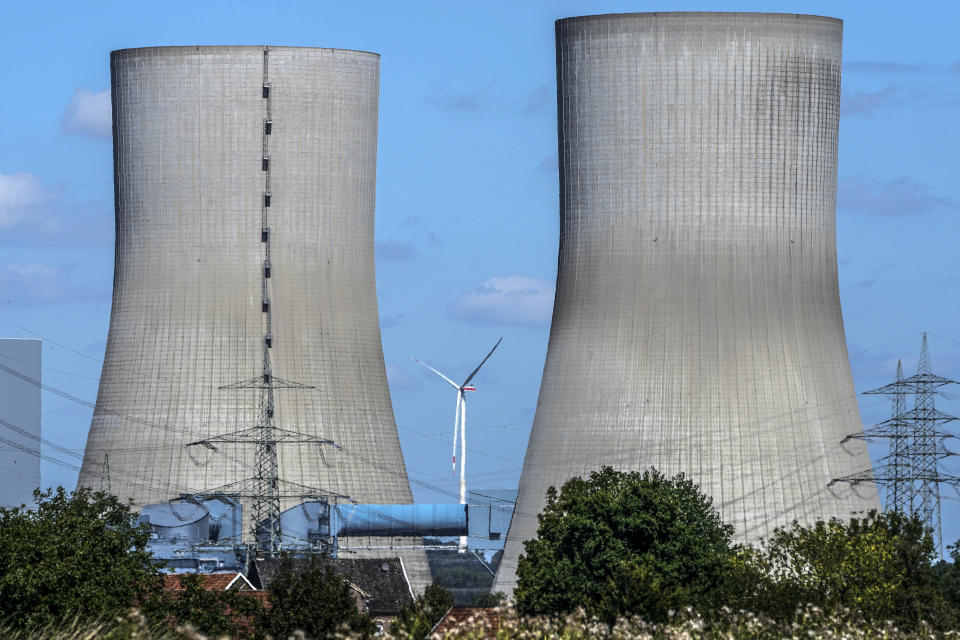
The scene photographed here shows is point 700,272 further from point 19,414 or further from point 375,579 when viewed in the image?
point 19,414

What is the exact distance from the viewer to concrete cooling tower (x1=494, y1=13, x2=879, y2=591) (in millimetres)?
36875

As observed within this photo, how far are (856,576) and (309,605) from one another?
7713mm

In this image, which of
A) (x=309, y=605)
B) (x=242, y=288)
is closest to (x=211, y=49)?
(x=242, y=288)

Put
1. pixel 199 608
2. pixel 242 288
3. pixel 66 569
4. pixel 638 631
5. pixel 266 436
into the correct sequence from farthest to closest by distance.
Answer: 1. pixel 242 288
2. pixel 266 436
3. pixel 199 608
4. pixel 66 569
5. pixel 638 631

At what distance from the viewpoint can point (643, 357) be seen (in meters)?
36.9

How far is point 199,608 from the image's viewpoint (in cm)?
2677

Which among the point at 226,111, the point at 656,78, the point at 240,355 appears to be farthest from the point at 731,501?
the point at 226,111

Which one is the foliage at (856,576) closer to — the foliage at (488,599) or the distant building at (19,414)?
the foliage at (488,599)

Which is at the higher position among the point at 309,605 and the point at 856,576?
the point at 856,576

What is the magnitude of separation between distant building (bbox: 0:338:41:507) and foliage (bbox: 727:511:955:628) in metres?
46.9

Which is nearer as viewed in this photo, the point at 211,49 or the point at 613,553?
the point at 613,553

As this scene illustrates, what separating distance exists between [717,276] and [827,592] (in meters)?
8.76

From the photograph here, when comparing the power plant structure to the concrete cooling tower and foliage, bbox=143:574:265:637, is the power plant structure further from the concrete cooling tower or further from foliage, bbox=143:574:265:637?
foliage, bbox=143:574:265:637

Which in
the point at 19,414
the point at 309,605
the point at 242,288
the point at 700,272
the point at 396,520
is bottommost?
the point at 309,605
